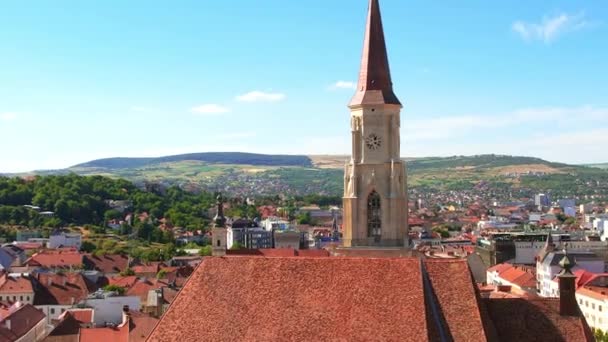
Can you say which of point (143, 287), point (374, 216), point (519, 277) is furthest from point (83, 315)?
point (519, 277)

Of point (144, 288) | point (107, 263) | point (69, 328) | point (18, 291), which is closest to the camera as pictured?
point (69, 328)

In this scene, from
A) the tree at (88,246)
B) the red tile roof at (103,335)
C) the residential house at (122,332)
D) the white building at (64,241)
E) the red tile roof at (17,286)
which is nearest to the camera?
the residential house at (122,332)

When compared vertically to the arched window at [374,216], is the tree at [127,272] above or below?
below

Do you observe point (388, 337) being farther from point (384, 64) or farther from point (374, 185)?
point (384, 64)

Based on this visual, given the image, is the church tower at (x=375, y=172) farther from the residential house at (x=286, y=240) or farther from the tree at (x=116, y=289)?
the residential house at (x=286, y=240)

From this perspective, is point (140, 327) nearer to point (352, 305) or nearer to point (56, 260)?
point (352, 305)

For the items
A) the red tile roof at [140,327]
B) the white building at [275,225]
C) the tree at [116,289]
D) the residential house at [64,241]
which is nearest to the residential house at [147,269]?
the tree at [116,289]

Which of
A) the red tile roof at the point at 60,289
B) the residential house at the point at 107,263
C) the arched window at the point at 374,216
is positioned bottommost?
the residential house at the point at 107,263

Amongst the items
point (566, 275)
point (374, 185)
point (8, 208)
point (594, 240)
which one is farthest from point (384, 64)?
point (8, 208)
